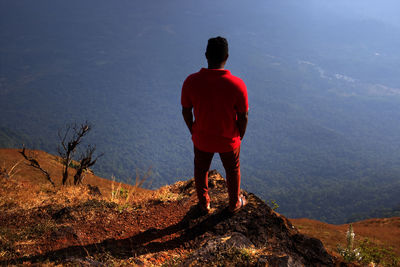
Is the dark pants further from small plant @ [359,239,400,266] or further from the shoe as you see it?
small plant @ [359,239,400,266]

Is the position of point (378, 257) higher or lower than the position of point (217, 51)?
lower

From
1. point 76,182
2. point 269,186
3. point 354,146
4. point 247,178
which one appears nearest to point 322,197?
point 269,186

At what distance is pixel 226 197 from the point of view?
433cm

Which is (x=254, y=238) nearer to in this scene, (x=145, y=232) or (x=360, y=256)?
(x=145, y=232)

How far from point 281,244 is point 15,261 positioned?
9.24 ft

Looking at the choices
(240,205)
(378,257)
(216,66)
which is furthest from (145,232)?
(378,257)

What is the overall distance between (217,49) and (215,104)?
0.54m

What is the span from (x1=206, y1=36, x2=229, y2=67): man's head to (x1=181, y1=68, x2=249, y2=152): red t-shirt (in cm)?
11

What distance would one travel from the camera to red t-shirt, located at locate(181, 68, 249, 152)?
2742mm

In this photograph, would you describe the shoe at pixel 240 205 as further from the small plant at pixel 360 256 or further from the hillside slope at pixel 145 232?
the small plant at pixel 360 256

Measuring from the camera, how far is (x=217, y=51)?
2789mm

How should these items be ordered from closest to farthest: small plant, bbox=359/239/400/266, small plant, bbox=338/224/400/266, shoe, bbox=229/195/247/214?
shoe, bbox=229/195/247/214, small plant, bbox=338/224/400/266, small plant, bbox=359/239/400/266

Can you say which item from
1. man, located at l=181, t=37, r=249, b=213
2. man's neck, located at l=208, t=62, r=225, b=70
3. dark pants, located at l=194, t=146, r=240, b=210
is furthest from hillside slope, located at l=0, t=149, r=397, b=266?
man's neck, located at l=208, t=62, r=225, b=70

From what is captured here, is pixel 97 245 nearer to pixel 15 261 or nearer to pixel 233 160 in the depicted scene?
pixel 15 261
